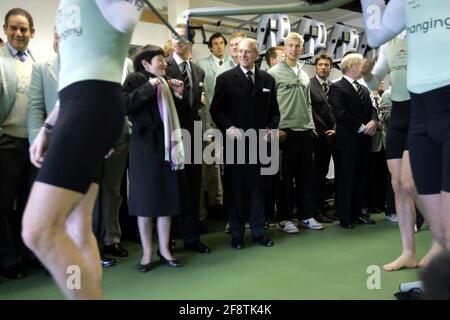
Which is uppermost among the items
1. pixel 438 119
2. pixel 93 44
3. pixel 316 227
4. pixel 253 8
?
pixel 253 8

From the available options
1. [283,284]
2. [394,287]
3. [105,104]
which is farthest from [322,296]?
[105,104]

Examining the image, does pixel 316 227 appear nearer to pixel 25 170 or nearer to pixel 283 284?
pixel 283 284

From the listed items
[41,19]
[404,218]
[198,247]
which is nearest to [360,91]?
[404,218]

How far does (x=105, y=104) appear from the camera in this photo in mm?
1261

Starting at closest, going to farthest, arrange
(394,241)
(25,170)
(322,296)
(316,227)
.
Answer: (322,296) → (25,170) → (394,241) → (316,227)

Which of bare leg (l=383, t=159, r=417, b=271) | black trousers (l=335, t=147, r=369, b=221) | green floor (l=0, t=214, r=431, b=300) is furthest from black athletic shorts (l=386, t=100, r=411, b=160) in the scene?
black trousers (l=335, t=147, r=369, b=221)

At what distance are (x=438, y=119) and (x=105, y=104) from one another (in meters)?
1.11

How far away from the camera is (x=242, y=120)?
3215 mm

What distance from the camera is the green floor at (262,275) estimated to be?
221cm

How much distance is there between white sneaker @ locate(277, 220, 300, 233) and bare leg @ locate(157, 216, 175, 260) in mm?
1236

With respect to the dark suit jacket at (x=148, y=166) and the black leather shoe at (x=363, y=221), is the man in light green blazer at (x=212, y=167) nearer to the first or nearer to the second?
the dark suit jacket at (x=148, y=166)

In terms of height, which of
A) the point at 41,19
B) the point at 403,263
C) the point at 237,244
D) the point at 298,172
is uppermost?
the point at 41,19

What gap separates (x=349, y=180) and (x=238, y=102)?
135 cm
